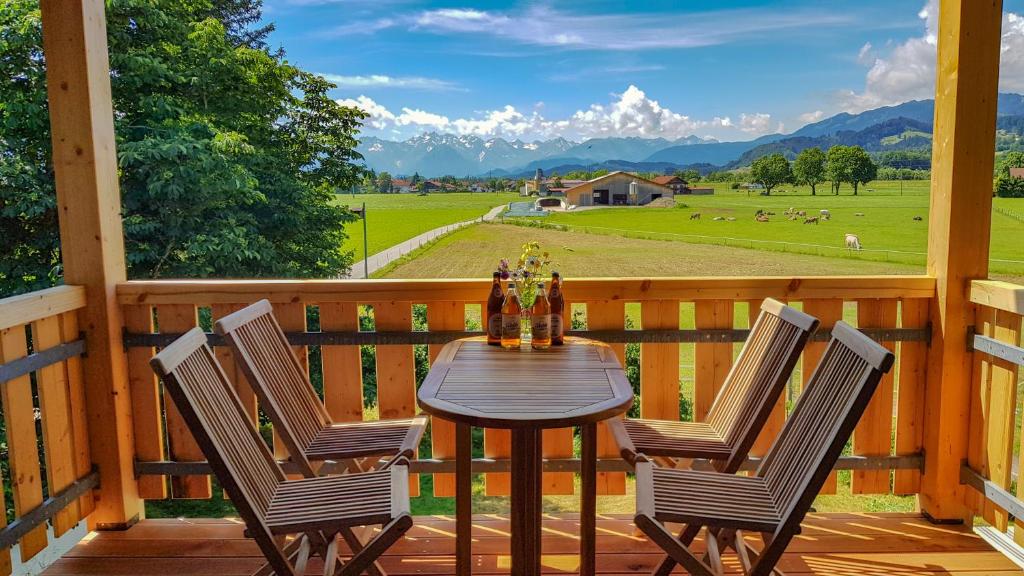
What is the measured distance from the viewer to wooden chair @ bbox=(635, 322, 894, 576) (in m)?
1.70

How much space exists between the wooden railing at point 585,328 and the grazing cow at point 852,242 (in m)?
0.42

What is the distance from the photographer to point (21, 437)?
8.25ft

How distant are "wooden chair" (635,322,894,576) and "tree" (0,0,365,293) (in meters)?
3.35

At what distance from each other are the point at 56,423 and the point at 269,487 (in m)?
1.26

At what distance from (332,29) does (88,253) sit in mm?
1943

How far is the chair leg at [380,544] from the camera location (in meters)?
1.71

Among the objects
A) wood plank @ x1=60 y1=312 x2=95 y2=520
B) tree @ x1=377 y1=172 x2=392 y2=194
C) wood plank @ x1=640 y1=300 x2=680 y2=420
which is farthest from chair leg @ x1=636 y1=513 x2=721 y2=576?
tree @ x1=377 y1=172 x2=392 y2=194

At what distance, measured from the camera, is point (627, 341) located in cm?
295

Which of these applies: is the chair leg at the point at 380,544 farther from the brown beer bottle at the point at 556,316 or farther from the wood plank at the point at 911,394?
the wood plank at the point at 911,394

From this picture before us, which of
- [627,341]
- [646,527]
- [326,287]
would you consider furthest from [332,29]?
[646,527]

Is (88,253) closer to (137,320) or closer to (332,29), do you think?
(137,320)

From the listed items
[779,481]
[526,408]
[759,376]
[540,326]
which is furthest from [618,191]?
[526,408]

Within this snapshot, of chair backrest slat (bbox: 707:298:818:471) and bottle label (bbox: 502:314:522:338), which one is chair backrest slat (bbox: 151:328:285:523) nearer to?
bottle label (bbox: 502:314:522:338)

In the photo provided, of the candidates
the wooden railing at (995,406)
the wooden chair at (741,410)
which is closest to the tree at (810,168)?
the wooden railing at (995,406)
